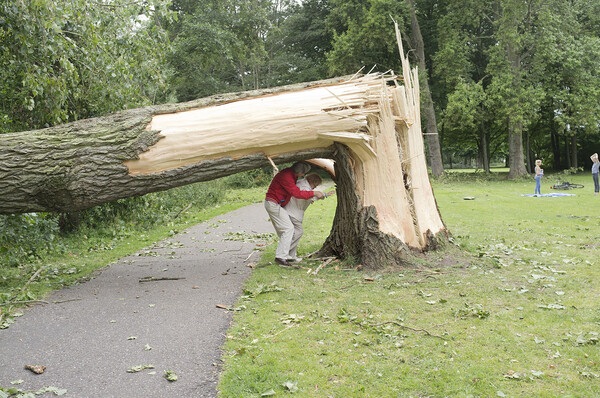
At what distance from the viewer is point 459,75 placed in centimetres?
2656

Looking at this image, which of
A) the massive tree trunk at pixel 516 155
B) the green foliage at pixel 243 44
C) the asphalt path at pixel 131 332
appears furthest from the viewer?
the massive tree trunk at pixel 516 155

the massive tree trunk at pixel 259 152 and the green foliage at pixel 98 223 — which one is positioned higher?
the massive tree trunk at pixel 259 152

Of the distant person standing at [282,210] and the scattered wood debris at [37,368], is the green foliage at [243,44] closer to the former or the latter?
the distant person standing at [282,210]

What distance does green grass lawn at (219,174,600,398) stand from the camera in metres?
3.32

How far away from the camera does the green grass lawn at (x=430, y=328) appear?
131 inches

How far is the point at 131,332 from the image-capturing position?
4488mm

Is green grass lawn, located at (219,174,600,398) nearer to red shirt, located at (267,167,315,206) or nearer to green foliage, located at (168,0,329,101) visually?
red shirt, located at (267,167,315,206)

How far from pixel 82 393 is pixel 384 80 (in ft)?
17.4

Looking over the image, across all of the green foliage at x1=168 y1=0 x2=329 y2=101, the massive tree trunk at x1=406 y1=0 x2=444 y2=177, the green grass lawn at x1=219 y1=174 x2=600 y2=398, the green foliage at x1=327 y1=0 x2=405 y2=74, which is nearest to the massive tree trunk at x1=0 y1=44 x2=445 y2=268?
the green grass lawn at x1=219 y1=174 x2=600 y2=398

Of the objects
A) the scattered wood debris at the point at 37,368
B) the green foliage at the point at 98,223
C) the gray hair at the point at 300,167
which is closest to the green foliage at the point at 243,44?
the green foliage at the point at 98,223

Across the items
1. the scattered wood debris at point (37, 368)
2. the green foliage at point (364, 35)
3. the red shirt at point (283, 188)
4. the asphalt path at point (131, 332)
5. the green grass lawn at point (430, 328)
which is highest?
the green foliage at point (364, 35)

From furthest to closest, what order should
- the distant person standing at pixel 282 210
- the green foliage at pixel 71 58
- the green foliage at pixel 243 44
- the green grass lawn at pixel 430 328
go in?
the green foliage at pixel 243 44 < the distant person standing at pixel 282 210 < the green foliage at pixel 71 58 < the green grass lawn at pixel 430 328

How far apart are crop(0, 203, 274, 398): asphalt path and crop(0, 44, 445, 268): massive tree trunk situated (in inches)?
50.9

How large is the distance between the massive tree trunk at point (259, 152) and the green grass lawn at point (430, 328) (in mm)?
664
